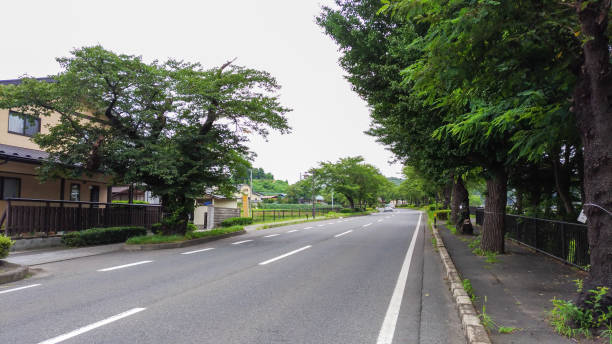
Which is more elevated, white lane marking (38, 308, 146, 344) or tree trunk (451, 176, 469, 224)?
tree trunk (451, 176, 469, 224)

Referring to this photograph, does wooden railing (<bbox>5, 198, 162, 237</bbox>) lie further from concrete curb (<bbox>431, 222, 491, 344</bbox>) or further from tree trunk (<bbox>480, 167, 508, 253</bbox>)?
tree trunk (<bbox>480, 167, 508, 253</bbox>)

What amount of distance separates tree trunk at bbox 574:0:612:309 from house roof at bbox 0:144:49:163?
1684 cm

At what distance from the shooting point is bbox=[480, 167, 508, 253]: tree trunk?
9680mm

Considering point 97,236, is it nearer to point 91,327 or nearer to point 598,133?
→ point 91,327

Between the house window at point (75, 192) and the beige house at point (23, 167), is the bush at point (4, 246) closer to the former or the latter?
the beige house at point (23, 167)

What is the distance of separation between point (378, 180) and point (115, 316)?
188 feet

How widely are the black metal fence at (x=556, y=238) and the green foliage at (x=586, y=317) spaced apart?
164 inches

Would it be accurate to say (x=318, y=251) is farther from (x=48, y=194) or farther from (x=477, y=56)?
(x=48, y=194)

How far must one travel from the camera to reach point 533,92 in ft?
15.1

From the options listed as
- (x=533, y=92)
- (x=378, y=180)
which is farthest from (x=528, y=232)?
(x=378, y=180)

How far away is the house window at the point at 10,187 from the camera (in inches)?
592

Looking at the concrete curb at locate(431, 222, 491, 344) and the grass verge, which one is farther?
the grass verge

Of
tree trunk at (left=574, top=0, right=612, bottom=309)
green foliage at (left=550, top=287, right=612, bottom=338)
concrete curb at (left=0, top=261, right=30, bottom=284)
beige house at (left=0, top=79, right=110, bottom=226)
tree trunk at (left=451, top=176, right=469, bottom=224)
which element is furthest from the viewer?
tree trunk at (left=451, top=176, right=469, bottom=224)

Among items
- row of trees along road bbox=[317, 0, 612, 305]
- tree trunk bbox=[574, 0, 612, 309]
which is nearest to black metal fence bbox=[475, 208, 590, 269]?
row of trees along road bbox=[317, 0, 612, 305]
